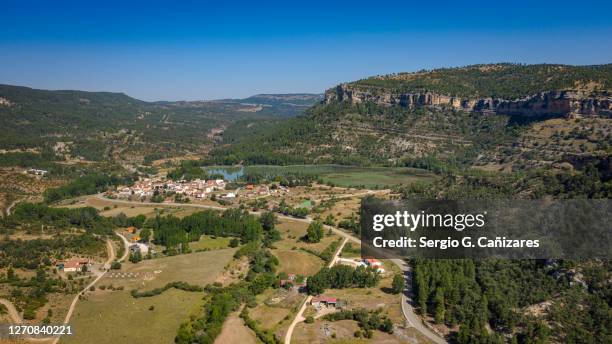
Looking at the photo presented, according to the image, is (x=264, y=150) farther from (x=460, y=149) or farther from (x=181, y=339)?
(x=181, y=339)

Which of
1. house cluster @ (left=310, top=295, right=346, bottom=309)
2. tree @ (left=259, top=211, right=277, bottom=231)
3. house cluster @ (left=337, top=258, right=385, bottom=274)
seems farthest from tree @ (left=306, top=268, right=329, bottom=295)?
tree @ (left=259, top=211, right=277, bottom=231)

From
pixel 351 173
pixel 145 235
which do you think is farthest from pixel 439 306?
pixel 351 173

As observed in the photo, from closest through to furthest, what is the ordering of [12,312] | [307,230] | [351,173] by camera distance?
[12,312] < [307,230] < [351,173]

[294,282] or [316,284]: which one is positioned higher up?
[316,284]

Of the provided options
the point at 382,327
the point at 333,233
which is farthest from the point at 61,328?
the point at 333,233

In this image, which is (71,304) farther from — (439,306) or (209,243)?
(439,306)

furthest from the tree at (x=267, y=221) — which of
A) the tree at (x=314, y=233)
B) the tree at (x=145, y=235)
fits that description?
the tree at (x=145, y=235)

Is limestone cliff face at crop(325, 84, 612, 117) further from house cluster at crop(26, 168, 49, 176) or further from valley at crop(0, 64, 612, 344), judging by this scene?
house cluster at crop(26, 168, 49, 176)
